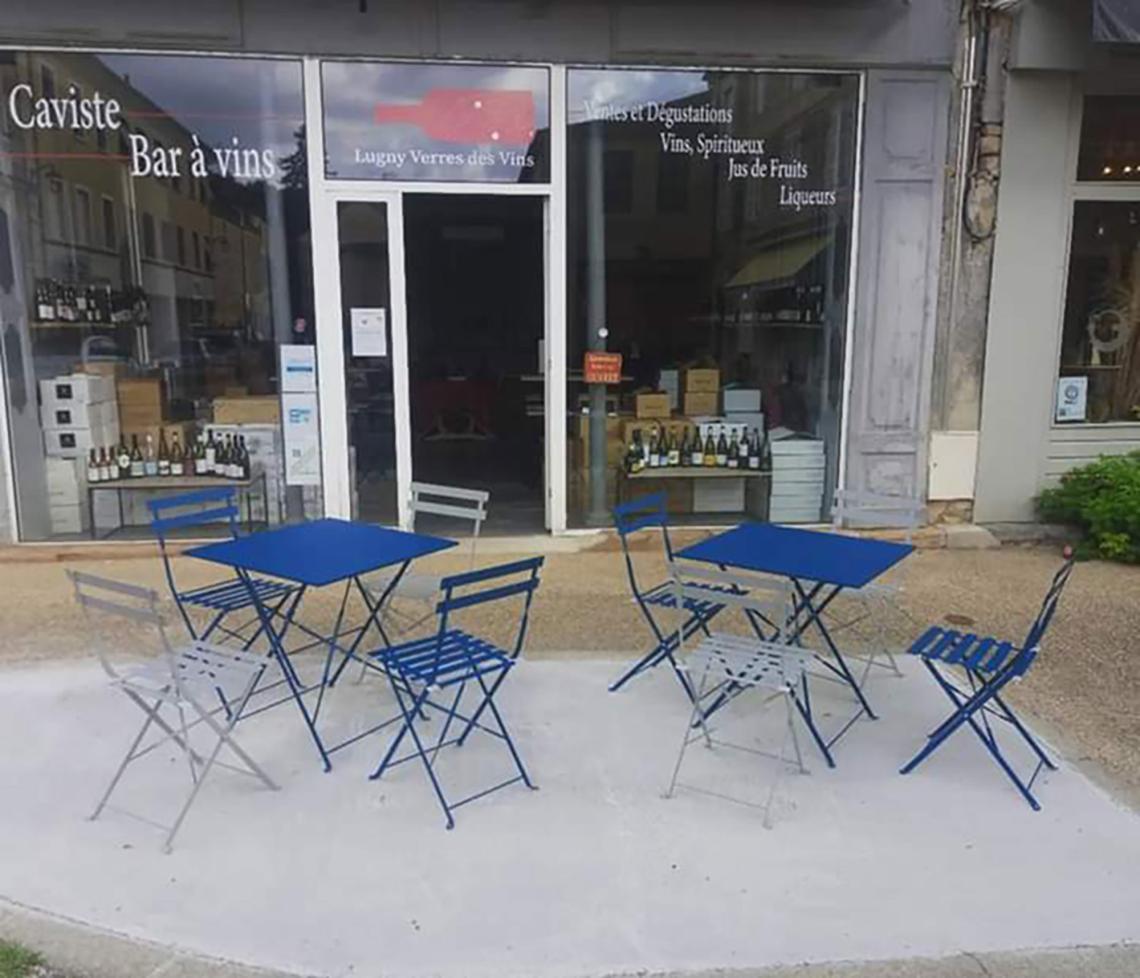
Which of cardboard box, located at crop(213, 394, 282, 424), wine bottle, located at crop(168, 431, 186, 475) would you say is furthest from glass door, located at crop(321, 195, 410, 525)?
wine bottle, located at crop(168, 431, 186, 475)

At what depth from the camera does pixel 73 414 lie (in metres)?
6.23

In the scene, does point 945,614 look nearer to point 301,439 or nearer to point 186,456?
point 301,439

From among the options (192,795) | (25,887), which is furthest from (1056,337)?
(25,887)

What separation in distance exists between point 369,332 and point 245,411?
1.02 m

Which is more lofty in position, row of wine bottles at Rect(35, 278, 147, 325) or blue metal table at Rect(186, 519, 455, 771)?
row of wine bottles at Rect(35, 278, 147, 325)

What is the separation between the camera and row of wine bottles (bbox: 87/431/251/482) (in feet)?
21.0

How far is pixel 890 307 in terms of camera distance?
6383 millimetres

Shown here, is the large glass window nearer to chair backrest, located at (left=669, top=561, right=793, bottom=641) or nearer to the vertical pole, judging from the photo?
the vertical pole

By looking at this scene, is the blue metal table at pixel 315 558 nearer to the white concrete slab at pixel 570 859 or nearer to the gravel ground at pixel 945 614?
the white concrete slab at pixel 570 859

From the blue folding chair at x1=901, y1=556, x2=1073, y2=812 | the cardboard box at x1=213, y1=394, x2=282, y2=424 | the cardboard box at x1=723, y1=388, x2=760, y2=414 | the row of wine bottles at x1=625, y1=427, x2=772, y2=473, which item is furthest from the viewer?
the cardboard box at x1=723, y1=388, x2=760, y2=414

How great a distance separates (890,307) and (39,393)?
18.5 feet

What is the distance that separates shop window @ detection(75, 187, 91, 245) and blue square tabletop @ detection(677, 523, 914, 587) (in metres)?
4.68

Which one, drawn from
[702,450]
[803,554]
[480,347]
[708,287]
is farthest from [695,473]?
[803,554]

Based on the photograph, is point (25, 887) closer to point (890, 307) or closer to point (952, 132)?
point (890, 307)
